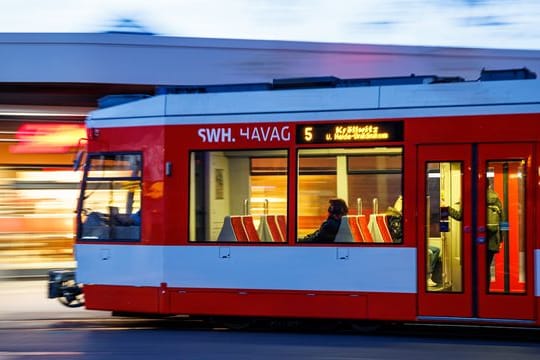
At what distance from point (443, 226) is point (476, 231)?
36cm

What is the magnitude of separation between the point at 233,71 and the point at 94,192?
5613 millimetres

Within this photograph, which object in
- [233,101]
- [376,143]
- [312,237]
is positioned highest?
[233,101]

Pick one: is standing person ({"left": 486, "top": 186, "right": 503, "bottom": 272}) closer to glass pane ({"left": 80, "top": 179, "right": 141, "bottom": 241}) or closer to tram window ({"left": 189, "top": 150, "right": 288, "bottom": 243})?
tram window ({"left": 189, "top": 150, "right": 288, "bottom": 243})

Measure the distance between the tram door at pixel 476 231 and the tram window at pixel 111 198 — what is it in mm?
3551

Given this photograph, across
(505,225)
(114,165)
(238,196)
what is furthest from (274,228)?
(505,225)

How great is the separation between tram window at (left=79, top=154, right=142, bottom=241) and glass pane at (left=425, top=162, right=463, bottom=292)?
3586 mm

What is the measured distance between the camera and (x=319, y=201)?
8.52 meters

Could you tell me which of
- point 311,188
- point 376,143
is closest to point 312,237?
point 311,188

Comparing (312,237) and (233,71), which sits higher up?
(233,71)

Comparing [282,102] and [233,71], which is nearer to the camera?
[282,102]

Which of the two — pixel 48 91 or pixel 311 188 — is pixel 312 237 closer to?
pixel 311 188

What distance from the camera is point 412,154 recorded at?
8250mm

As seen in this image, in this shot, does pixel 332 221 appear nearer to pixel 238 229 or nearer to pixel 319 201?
pixel 319 201

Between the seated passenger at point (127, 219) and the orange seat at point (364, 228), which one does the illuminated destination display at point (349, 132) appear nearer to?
the orange seat at point (364, 228)
